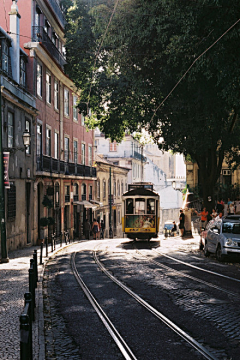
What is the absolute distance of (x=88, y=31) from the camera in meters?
27.1

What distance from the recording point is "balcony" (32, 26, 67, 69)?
28.0 meters

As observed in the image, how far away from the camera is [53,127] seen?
107 feet

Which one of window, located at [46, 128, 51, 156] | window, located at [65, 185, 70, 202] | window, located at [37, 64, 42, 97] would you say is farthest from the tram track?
window, located at [65, 185, 70, 202]

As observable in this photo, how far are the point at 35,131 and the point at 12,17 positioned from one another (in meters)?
6.06

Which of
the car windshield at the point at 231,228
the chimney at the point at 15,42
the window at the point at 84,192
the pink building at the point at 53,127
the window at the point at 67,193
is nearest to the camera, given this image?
the car windshield at the point at 231,228

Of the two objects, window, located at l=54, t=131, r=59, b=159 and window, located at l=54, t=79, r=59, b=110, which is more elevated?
window, located at l=54, t=79, r=59, b=110

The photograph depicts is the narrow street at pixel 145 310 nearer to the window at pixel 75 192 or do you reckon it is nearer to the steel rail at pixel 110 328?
the steel rail at pixel 110 328

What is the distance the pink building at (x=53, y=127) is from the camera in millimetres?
27562

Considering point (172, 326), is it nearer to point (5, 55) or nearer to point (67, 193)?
Result: point (5, 55)

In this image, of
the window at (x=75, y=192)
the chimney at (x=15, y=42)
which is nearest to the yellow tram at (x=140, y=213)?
the chimney at (x=15, y=42)

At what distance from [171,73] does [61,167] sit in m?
14.8

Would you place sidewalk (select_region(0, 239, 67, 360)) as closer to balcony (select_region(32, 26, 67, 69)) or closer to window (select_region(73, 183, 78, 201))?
balcony (select_region(32, 26, 67, 69))

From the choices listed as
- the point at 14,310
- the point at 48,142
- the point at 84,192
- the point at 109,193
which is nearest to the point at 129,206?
the point at 48,142

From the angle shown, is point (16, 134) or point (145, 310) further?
point (16, 134)
